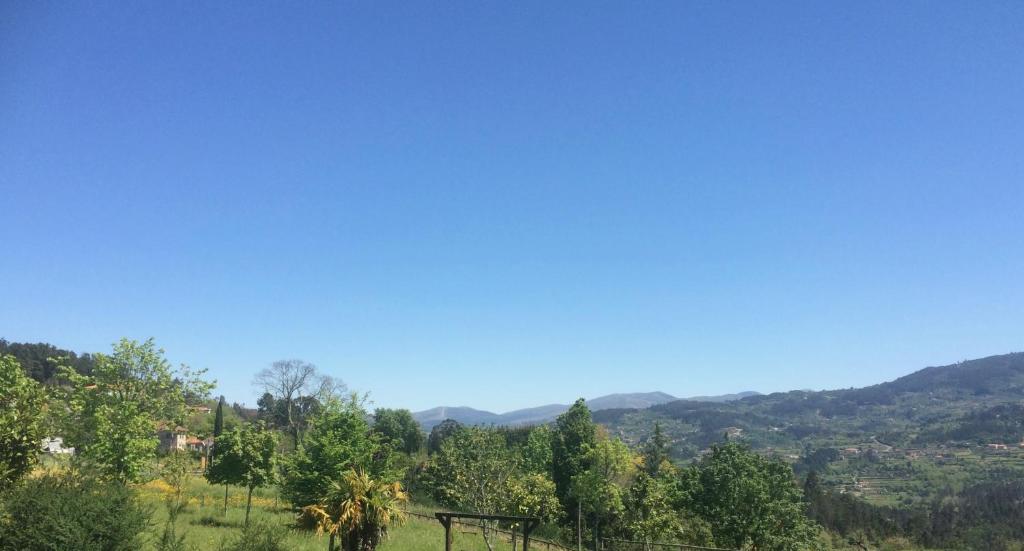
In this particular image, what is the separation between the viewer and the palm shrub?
16.3 metres

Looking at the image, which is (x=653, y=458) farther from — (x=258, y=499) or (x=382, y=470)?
(x=382, y=470)

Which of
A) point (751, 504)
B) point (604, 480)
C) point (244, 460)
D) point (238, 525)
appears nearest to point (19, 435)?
point (238, 525)

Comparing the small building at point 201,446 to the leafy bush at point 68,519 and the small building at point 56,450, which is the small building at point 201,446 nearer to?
the small building at point 56,450

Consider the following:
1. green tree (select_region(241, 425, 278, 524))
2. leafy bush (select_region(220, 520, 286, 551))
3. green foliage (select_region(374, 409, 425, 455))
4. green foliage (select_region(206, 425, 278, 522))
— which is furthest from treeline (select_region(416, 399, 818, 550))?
green foliage (select_region(374, 409, 425, 455))

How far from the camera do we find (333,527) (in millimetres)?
16141

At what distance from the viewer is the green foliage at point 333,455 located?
20844 millimetres

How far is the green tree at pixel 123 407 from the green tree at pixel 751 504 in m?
32.6

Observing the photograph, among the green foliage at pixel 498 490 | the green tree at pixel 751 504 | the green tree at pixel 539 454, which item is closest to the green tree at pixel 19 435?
the green foliage at pixel 498 490

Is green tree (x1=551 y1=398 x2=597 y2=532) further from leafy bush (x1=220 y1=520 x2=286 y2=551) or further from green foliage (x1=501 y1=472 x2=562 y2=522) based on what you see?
leafy bush (x1=220 y1=520 x2=286 y2=551)

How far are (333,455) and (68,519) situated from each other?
8.11 m

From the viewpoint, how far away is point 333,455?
21.0m

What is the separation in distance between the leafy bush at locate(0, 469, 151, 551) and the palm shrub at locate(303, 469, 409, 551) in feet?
14.6

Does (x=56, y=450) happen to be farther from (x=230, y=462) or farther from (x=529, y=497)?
(x=529, y=497)

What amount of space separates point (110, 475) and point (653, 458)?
54057mm
